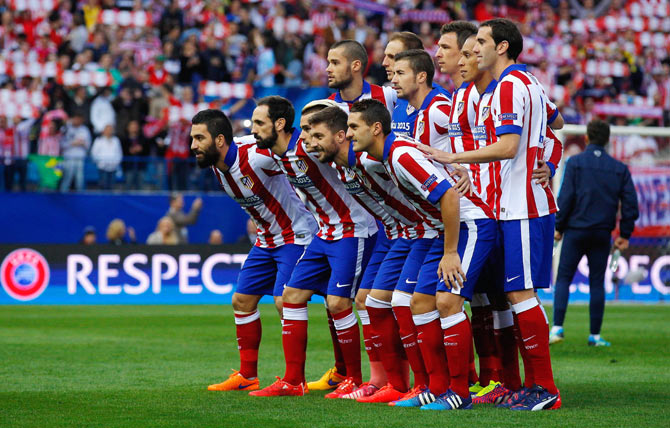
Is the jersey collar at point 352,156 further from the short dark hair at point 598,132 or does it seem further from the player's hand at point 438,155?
the short dark hair at point 598,132

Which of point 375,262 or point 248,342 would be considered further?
point 248,342

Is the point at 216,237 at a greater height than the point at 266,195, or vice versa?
the point at 266,195

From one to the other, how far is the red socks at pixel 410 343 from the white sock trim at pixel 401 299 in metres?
0.03

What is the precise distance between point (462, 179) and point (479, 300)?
1.26 meters

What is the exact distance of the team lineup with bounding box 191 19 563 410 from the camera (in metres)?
6.29

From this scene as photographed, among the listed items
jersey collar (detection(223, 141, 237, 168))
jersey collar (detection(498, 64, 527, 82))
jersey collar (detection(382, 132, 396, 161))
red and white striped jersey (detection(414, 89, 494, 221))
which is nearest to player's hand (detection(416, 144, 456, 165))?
jersey collar (detection(382, 132, 396, 161))

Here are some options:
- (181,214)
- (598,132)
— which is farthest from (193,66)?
(598,132)

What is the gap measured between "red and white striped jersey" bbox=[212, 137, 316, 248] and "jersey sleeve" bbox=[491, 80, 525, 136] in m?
1.97

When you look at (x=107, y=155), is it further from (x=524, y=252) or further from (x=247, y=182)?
(x=524, y=252)

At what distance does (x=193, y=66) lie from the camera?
2017 centimetres

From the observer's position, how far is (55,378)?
8188 millimetres

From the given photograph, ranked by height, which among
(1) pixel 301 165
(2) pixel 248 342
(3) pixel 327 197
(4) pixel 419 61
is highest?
(4) pixel 419 61

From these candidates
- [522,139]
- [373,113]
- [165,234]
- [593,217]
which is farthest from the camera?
[165,234]

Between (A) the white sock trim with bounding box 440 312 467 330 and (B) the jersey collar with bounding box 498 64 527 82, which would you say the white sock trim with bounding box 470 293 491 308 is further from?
(B) the jersey collar with bounding box 498 64 527 82
